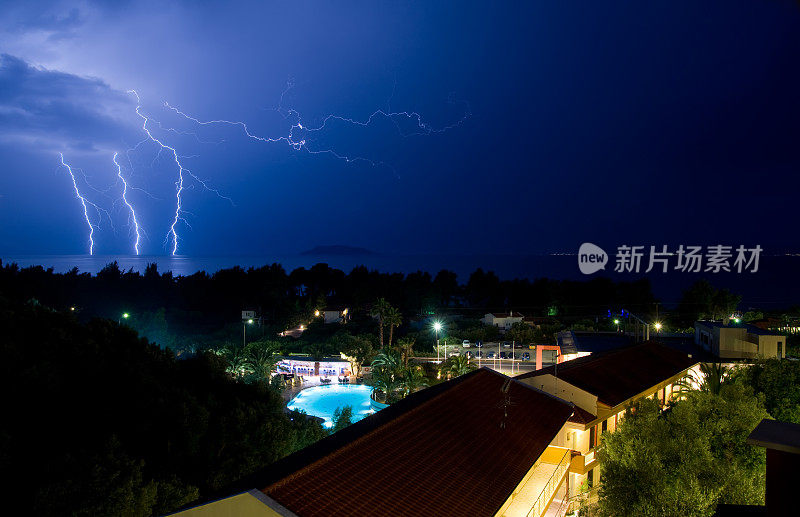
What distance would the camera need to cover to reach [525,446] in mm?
10742

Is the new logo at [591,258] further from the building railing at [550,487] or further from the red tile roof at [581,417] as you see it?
the building railing at [550,487]

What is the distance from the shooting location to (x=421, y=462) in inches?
336

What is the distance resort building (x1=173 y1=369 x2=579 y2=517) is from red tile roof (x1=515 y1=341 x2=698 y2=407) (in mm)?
3524

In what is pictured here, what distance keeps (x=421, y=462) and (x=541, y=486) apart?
522 cm

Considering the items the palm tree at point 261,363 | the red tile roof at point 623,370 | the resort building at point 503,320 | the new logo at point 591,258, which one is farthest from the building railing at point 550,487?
the resort building at point 503,320

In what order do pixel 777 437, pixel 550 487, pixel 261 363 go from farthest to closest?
pixel 261 363, pixel 550 487, pixel 777 437

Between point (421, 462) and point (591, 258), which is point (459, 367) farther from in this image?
point (591, 258)

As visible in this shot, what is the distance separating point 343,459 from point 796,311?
51.1m

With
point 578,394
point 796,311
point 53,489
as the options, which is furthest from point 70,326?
point 796,311

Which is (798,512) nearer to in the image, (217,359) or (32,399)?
(32,399)

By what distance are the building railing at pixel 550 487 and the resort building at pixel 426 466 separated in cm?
4

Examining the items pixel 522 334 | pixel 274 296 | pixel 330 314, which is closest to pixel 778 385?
pixel 522 334

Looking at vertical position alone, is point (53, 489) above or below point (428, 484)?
below

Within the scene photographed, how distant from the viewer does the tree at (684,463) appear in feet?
30.3
